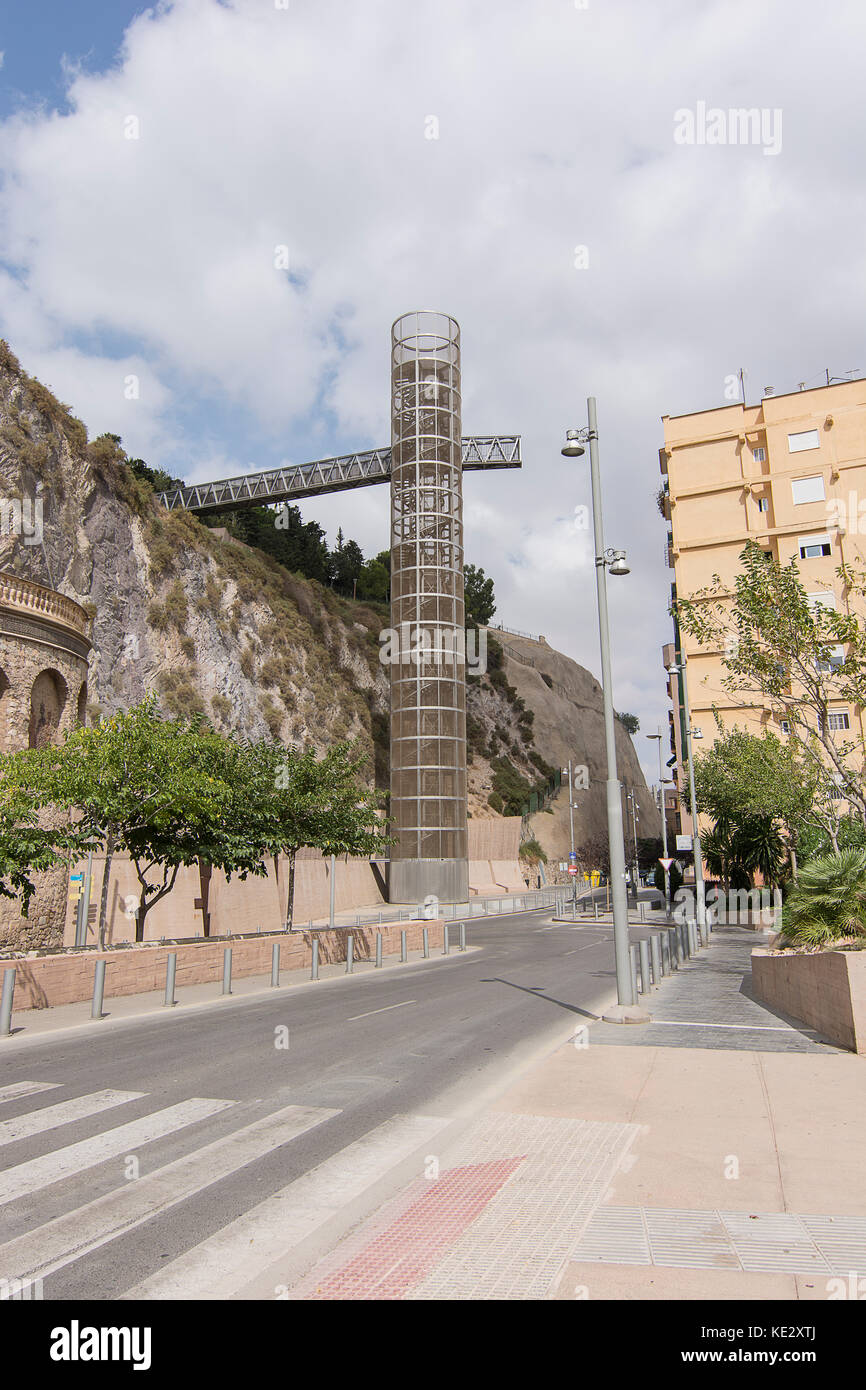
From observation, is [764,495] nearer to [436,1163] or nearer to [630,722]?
[436,1163]

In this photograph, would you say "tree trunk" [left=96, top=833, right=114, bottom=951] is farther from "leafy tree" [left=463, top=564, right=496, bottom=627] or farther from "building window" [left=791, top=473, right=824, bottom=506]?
"leafy tree" [left=463, top=564, right=496, bottom=627]

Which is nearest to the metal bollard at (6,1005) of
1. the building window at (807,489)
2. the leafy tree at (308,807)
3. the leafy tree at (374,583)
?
the leafy tree at (308,807)

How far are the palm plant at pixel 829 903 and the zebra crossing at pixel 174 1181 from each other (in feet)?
20.4

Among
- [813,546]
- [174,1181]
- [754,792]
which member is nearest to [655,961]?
[174,1181]

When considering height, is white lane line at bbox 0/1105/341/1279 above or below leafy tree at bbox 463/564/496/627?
below

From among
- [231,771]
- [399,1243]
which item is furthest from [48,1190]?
[231,771]

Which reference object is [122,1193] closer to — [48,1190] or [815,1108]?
[48,1190]

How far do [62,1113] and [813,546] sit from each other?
4501cm

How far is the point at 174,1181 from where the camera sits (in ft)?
19.2

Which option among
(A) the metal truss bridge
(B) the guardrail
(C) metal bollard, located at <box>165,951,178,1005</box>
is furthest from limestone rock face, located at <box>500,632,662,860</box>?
(C) metal bollard, located at <box>165,951,178,1005</box>

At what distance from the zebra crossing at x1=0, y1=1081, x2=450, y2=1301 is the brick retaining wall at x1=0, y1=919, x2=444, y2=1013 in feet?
19.4

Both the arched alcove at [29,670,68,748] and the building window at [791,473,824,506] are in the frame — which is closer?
the arched alcove at [29,670,68,748]

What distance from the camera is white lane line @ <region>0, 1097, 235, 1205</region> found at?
585 centimetres
